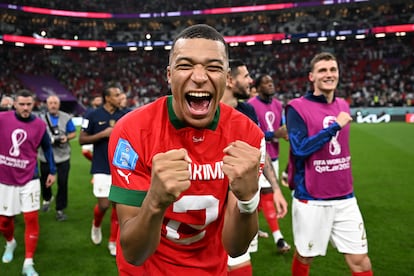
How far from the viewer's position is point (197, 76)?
2.06 metres

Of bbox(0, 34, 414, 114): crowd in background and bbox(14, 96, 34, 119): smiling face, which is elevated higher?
bbox(0, 34, 414, 114): crowd in background

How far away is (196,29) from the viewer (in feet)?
7.26

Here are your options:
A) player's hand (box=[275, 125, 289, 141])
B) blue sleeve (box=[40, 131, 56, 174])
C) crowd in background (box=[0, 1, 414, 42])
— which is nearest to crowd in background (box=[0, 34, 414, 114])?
crowd in background (box=[0, 1, 414, 42])

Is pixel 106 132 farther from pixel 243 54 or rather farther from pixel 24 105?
pixel 243 54

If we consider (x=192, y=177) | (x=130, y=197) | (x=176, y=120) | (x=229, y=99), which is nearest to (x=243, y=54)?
(x=229, y=99)

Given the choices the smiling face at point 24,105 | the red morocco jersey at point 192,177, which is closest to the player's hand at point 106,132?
the smiling face at point 24,105

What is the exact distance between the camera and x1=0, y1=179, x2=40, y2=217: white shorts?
521cm

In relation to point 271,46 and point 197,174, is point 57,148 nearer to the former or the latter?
point 197,174

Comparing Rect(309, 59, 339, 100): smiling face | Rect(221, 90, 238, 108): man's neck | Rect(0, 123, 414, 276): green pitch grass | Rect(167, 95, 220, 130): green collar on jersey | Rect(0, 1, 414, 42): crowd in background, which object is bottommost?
Rect(0, 123, 414, 276): green pitch grass

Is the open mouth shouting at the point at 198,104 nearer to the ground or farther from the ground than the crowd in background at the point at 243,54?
nearer to the ground

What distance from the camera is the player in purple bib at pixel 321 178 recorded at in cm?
387

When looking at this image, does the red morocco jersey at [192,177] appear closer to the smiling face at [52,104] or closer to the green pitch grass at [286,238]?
the green pitch grass at [286,238]

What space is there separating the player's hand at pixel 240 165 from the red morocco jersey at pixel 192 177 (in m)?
0.52

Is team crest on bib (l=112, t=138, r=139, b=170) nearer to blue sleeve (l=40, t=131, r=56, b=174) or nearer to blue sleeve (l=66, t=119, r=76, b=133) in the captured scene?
blue sleeve (l=40, t=131, r=56, b=174)
